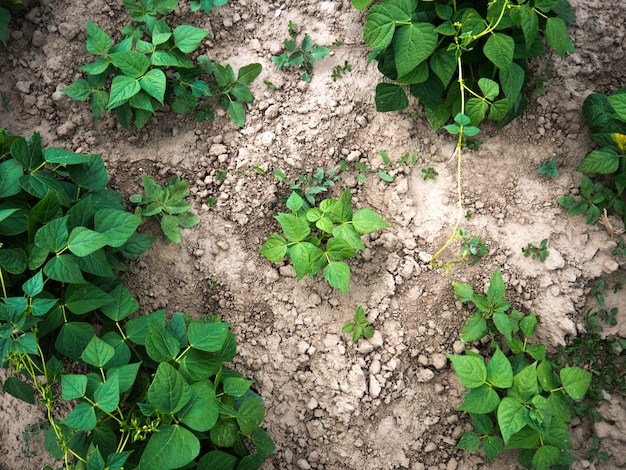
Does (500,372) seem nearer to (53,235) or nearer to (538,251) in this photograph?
(538,251)

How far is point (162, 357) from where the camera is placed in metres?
1.88

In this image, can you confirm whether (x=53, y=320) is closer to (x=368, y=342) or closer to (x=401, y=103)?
(x=368, y=342)

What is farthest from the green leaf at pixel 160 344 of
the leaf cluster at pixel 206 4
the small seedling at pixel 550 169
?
the small seedling at pixel 550 169

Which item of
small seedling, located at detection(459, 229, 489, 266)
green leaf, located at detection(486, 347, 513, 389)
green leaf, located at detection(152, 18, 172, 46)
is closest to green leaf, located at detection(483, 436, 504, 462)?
green leaf, located at detection(486, 347, 513, 389)

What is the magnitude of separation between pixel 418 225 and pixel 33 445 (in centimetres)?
194

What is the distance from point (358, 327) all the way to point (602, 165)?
3.96 ft

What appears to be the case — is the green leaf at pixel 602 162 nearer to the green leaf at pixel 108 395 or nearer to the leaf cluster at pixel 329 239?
the leaf cluster at pixel 329 239

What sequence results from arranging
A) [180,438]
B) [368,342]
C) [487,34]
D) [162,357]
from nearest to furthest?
[180,438], [162,357], [487,34], [368,342]

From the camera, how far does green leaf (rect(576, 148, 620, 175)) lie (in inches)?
87.0

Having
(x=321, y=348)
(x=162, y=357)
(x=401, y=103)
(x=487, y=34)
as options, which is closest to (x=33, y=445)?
(x=162, y=357)

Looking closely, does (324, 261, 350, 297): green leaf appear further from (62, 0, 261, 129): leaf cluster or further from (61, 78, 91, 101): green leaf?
(61, 78, 91, 101): green leaf

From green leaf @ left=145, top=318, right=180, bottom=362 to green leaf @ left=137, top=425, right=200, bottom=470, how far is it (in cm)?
24

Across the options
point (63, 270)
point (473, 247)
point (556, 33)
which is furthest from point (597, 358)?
point (63, 270)

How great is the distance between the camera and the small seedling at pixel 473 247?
7.52ft
